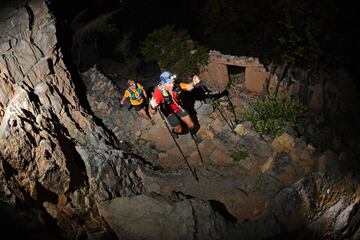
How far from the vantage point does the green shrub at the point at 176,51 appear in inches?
519

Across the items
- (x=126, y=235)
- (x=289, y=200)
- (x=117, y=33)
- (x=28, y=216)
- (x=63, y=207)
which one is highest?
(x=117, y=33)

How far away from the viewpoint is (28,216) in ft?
22.8

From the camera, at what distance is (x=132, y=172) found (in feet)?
33.9

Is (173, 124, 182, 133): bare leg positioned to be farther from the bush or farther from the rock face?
the bush

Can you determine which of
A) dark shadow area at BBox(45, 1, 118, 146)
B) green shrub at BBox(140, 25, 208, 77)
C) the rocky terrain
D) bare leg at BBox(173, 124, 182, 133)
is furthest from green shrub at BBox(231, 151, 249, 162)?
green shrub at BBox(140, 25, 208, 77)

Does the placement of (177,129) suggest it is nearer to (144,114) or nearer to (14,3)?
(144,114)

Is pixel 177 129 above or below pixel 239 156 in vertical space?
above

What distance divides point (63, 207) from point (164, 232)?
246cm

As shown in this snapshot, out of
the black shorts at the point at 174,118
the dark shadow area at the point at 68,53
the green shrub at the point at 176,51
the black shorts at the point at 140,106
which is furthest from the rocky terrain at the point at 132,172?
the green shrub at the point at 176,51

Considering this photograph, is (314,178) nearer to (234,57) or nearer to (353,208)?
(353,208)

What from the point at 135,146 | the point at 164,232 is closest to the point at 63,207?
the point at 164,232

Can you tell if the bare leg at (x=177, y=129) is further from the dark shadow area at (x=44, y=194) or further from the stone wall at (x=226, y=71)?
the dark shadow area at (x=44, y=194)

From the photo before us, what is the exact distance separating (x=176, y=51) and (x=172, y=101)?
123 inches

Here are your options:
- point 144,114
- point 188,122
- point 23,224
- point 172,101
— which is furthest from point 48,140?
point 188,122
